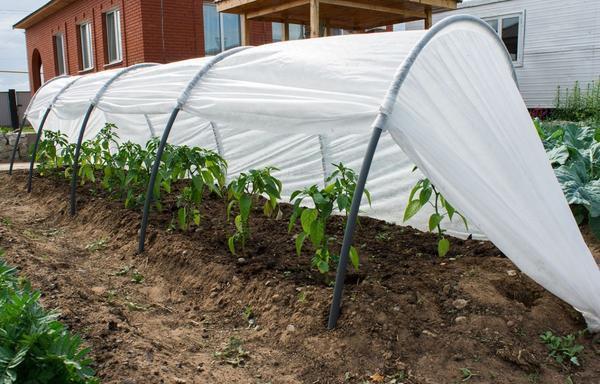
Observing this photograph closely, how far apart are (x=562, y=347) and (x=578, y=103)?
431 inches

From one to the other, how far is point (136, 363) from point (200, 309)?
46.4 inches

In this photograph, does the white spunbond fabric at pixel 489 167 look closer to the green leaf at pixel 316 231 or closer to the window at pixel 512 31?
the green leaf at pixel 316 231

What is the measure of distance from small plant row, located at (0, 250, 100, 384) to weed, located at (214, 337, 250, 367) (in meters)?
0.90

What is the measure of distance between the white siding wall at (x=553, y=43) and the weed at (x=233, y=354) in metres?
12.3

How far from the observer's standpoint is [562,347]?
2953 millimetres

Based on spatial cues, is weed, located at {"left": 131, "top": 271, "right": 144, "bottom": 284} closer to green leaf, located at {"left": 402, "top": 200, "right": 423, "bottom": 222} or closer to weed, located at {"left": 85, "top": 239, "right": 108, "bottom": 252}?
weed, located at {"left": 85, "top": 239, "right": 108, "bottom": 252}

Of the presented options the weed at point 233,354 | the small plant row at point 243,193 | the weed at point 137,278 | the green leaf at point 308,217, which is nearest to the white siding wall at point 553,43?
the small plant row at point 243,193

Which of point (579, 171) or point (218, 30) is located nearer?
point (579, 171)

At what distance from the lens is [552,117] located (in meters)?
13.2

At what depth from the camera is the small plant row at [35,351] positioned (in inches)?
86.3

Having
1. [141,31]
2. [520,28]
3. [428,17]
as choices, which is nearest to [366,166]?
[428,17]

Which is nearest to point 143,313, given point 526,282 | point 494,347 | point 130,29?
point 494,347

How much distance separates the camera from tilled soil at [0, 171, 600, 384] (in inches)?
112

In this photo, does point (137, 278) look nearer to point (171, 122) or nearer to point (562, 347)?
point (171, 122)
